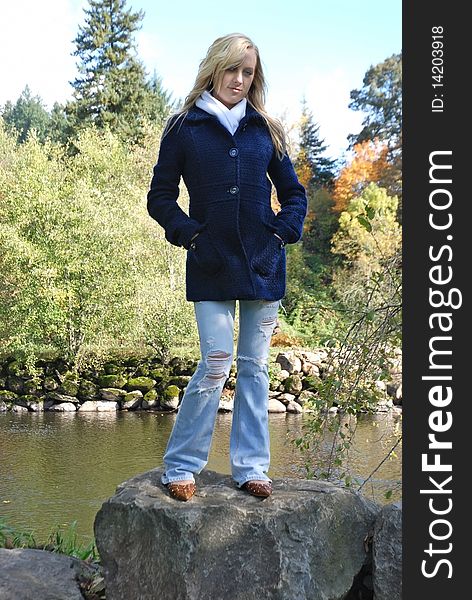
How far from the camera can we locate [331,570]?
2717 mm

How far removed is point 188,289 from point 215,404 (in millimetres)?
409

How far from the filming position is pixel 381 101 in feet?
84.1

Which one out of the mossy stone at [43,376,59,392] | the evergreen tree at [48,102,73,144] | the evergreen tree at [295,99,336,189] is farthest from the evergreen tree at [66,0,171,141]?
the mossy stone at [43,376,59,392]

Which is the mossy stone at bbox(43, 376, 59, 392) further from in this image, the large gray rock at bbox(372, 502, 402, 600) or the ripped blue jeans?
the large gray rock at bbox(372, 502, 402, 600)

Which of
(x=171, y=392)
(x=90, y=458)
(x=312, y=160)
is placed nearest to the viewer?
(x=90, y=458)

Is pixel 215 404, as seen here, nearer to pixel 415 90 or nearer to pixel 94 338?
pixel 415 90

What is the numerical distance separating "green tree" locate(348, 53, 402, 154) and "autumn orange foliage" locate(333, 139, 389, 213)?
36.4 inches

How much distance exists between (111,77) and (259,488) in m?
24.8

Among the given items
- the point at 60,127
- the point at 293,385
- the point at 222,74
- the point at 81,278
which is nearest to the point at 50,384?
the point at 81,278

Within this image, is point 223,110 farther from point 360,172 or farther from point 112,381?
point 360,172

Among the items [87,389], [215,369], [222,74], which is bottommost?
[87,389]

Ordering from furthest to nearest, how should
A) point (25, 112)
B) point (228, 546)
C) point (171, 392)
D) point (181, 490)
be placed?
1. point (25, 112)
2. point (171, 392)
3. point (181, 490)
4. point (228, 546)

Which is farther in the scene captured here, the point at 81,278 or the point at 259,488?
the point at 81,278

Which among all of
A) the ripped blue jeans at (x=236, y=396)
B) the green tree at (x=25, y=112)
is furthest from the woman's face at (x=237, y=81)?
the green tree at (x=25, y=112)
